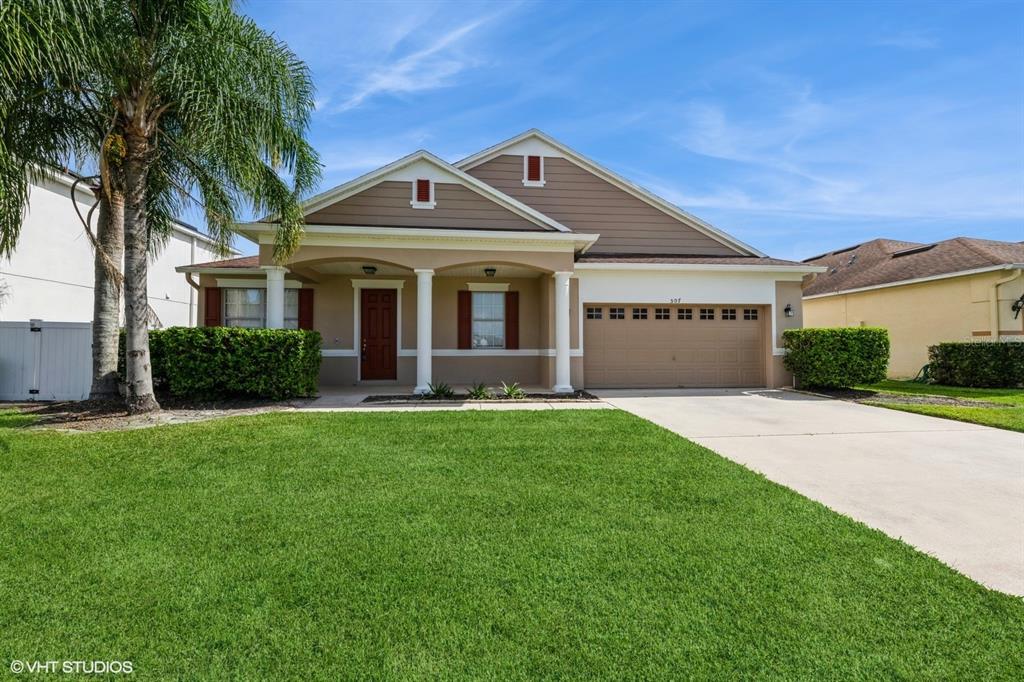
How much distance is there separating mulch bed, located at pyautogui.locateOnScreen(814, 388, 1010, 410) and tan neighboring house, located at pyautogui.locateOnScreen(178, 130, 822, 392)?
132 centimetres

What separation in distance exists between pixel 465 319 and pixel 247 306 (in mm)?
5778

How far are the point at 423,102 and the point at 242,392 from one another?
789cm

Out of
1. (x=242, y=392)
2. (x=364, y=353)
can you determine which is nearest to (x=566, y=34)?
(x=364, y=353)

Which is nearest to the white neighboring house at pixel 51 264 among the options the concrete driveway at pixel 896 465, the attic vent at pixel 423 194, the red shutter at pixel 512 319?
the attic vent at pixel 423 194

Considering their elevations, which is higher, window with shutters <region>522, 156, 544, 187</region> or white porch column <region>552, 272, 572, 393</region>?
window with shutters <region>522, 156, 544, 187</region>

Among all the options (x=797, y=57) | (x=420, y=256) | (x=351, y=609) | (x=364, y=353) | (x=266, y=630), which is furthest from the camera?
(x=364, y=353)

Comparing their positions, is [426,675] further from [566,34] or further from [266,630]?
[566,34]

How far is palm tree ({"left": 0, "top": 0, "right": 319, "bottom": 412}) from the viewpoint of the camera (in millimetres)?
6840

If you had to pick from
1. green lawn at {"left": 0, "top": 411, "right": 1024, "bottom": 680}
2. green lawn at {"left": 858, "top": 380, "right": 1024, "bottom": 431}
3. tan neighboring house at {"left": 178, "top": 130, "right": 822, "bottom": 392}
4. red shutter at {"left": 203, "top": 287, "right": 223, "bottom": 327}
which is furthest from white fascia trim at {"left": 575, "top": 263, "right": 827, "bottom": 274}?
red shutter at {"left": 203, "top": 287, "right": 223, "bottom": 327}

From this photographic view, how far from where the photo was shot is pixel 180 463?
4.98 m

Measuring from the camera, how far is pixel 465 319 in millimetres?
12672

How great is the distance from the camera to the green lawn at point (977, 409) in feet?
24.5

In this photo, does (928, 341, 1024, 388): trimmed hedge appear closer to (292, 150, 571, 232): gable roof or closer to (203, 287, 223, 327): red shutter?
(292, 150, 571, 232): gable roof

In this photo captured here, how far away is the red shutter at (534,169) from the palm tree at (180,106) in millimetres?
6631
